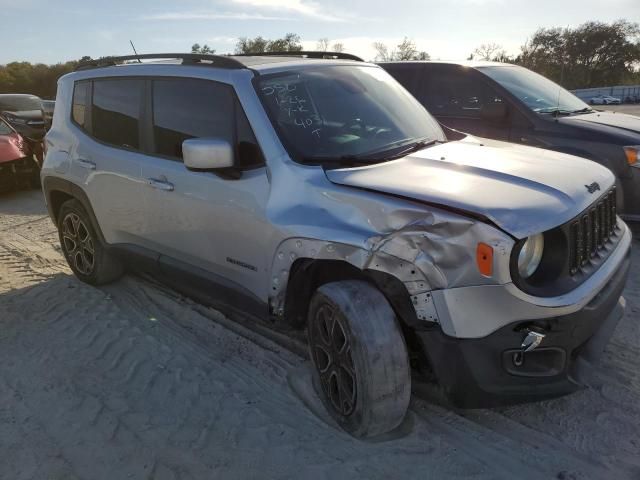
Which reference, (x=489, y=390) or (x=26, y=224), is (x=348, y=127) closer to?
(x=489, y=390)

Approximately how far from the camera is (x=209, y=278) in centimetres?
359

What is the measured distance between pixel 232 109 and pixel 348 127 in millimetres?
716

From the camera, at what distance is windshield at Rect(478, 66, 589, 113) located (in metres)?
5.92

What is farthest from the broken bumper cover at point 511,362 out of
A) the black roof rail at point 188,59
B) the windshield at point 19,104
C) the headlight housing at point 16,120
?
the windshield at point 19,104

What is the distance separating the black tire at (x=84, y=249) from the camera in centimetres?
482

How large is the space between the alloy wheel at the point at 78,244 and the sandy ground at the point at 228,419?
0.81 m

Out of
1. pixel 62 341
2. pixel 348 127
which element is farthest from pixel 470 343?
pixel 62 341

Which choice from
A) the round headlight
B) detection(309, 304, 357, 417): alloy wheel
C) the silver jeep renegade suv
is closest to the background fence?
the silver jeep renegade suv

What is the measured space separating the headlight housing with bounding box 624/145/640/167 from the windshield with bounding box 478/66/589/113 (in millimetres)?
919

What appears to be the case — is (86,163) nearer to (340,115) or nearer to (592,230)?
(340,115)

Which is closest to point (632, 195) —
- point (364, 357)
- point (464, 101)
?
point (464, 101)

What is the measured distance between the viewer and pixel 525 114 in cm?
573

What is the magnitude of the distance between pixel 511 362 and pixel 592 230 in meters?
0.91

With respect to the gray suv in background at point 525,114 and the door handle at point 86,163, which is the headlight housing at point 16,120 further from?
the gray suv in background at point 525,114
